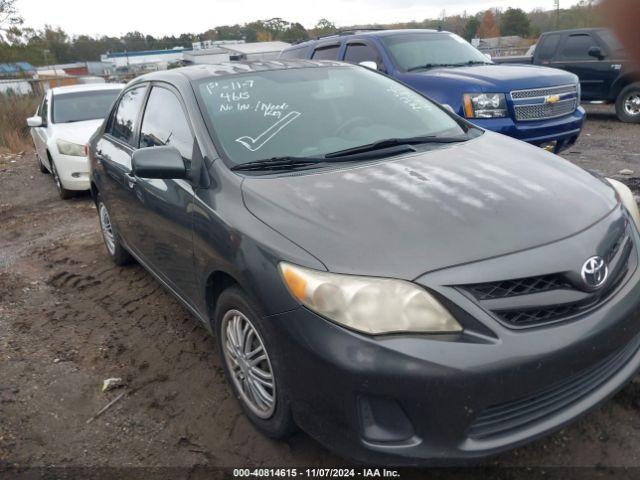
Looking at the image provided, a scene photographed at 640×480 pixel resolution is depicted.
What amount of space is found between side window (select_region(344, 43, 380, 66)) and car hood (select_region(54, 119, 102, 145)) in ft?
12.3

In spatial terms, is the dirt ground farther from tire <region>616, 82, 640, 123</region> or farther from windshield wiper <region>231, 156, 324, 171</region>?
tire <region>616, 82, 640, 123</region>

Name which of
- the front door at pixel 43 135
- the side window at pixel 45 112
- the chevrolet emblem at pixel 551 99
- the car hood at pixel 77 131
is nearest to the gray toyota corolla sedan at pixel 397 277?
the chevrolet emblem at pixel 551 99

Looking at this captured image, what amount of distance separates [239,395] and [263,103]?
1652 millimetres

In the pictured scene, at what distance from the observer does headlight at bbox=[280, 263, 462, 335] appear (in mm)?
1956

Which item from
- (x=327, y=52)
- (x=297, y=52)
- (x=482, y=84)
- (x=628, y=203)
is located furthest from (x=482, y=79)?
(x=628, y=203)

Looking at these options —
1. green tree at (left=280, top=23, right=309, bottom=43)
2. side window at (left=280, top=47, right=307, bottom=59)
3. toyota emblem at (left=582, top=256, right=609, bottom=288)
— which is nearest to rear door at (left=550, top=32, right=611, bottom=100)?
side window at (left=280, top=47, right=307, bottom=59)

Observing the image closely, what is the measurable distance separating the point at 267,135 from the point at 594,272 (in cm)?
178

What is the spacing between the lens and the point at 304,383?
2.11 metres

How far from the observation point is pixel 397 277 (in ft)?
6.56

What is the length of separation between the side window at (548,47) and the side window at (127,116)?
10251mm

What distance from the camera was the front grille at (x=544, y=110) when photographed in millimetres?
6176

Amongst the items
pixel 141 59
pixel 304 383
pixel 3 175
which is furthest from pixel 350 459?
Result: pixel 141 59

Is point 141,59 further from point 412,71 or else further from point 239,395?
point 239,395

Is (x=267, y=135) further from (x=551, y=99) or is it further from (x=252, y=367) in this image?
(x=551, y=99)
